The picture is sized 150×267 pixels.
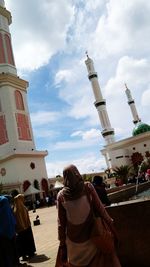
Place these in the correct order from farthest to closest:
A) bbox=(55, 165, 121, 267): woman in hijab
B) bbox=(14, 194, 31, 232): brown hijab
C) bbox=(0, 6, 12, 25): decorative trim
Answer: bbox=(0, 6, 12, 25): decorative trim → bbox=(14, 194, 31, 232): brown hijab → bbox=(55, 165, 121, 267): woman in hijab

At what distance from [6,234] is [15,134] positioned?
36.1 metres

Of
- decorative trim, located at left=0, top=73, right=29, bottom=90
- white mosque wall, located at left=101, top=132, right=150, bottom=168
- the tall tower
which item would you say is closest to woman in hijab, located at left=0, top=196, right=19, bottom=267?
the tall tower

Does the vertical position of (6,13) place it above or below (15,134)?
above

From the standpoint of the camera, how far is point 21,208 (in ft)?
25.5

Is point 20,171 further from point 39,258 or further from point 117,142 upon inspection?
point 39,258

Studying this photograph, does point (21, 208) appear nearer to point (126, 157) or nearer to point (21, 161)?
point (21, 161)

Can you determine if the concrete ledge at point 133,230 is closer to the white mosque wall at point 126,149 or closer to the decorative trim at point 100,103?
the white mosque wall at point 126,149

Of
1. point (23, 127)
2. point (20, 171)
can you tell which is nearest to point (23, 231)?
point (20, 171)

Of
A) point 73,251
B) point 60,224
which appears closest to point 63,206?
point 60,224

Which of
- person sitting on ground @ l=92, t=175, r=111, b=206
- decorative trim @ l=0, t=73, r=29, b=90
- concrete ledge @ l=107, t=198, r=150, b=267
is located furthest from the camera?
decorative trim @ l=0, t=73, r=29, b=90

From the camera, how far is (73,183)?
3.40 metres

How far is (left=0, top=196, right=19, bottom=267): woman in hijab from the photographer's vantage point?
5.99 metres

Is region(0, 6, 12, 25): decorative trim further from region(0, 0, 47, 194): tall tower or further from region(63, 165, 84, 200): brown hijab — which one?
region(63, 165, 84, 200): brown hijab

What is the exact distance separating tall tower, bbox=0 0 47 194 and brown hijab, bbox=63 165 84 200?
36.6 metres
